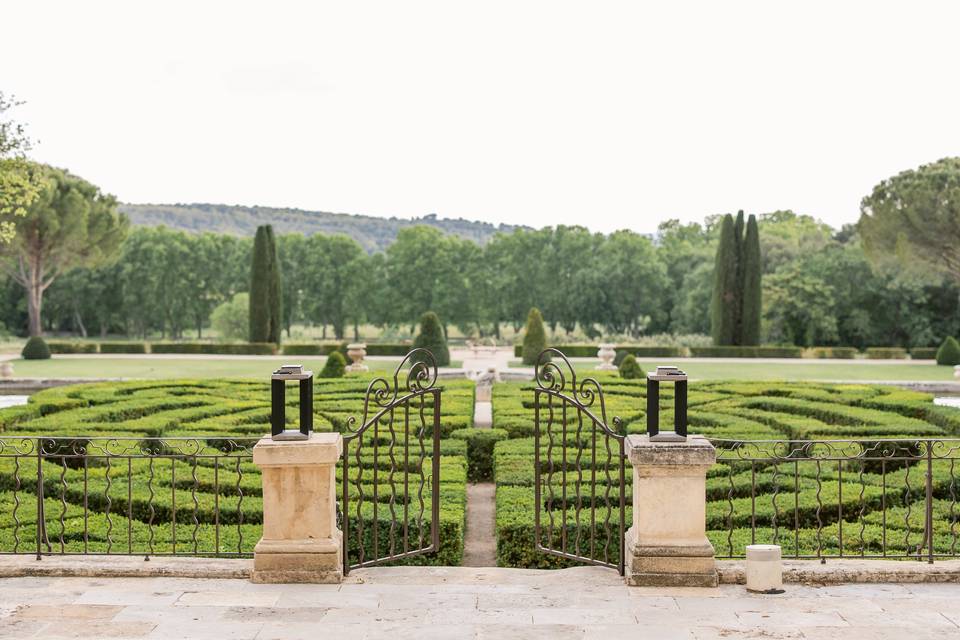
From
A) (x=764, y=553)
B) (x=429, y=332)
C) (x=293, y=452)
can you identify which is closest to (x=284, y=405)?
(x=293, y=452)

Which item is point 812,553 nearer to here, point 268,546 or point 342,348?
point 268,546

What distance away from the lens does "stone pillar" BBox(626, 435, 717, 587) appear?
20.4 feet

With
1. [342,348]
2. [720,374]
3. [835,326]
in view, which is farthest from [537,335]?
[835,326]

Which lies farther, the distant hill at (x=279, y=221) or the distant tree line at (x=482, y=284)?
the distant hill at (x=279, y=221)

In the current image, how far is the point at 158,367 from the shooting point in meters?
32.4

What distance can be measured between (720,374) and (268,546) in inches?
986

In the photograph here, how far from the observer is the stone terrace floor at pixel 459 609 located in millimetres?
5266

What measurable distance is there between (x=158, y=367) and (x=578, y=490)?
A: 2799cm

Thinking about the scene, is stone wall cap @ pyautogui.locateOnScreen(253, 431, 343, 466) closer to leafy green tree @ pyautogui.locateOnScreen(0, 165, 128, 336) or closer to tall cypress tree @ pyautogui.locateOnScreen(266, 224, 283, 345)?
tall cypress tree @ pyautogui.locateOnScreen(266, 224, 283, 345)

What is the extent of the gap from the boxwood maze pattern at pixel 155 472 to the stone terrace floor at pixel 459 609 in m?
0.95

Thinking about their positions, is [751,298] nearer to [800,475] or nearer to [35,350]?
[35,350]

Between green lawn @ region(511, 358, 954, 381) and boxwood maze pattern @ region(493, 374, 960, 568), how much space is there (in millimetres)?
9924

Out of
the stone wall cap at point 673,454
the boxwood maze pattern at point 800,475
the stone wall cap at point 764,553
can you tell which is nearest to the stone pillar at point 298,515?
the boxwood maze pattern at point 800,475

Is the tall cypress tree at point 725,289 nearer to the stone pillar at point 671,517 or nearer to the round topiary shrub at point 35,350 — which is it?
the round topiary shrub at point 35,350
